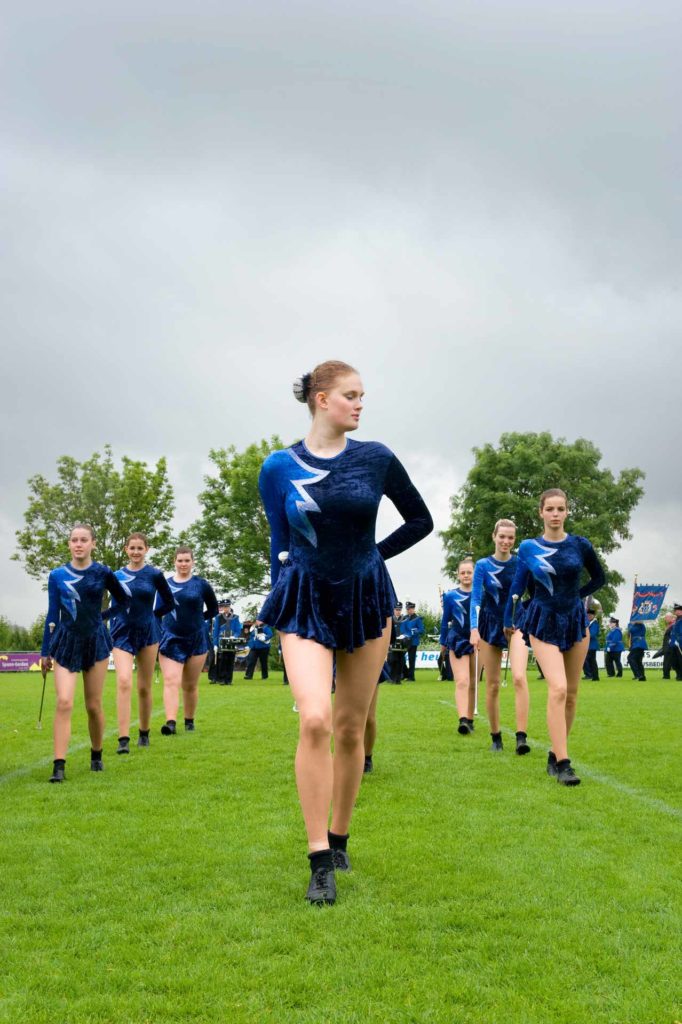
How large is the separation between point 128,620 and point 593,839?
6669 mm

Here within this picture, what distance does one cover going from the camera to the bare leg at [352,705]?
4965 millimetres

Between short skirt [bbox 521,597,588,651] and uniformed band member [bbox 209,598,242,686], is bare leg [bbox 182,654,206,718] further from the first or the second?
uniformed band member [bbox 209,598,242,686]

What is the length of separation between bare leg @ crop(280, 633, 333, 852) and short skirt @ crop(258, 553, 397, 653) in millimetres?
83

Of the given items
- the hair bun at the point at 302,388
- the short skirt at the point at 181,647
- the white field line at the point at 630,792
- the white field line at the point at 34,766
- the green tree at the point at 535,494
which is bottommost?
the white field line at the point at 34,766

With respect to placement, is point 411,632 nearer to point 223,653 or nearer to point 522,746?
point 223,653

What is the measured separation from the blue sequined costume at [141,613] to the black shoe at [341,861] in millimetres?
6464

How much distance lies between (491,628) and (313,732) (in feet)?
22.1

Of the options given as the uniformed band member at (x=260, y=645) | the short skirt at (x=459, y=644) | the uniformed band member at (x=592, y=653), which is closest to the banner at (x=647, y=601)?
the uniformed band member at (x=592, y=653)

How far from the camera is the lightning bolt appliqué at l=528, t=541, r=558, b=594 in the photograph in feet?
28.7

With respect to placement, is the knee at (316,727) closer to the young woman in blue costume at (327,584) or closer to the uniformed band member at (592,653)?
the young woman in blue costume at (327,584)

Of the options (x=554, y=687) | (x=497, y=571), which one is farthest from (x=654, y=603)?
(x=554, y=687)

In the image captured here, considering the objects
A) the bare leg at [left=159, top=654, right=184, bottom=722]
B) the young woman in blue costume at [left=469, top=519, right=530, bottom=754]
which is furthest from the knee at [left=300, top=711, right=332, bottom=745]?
the bare leg at [left=159, top=654, right=184, bottom=722]

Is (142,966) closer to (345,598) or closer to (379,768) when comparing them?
(345,598)

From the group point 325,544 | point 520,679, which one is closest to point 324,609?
point 325,544
